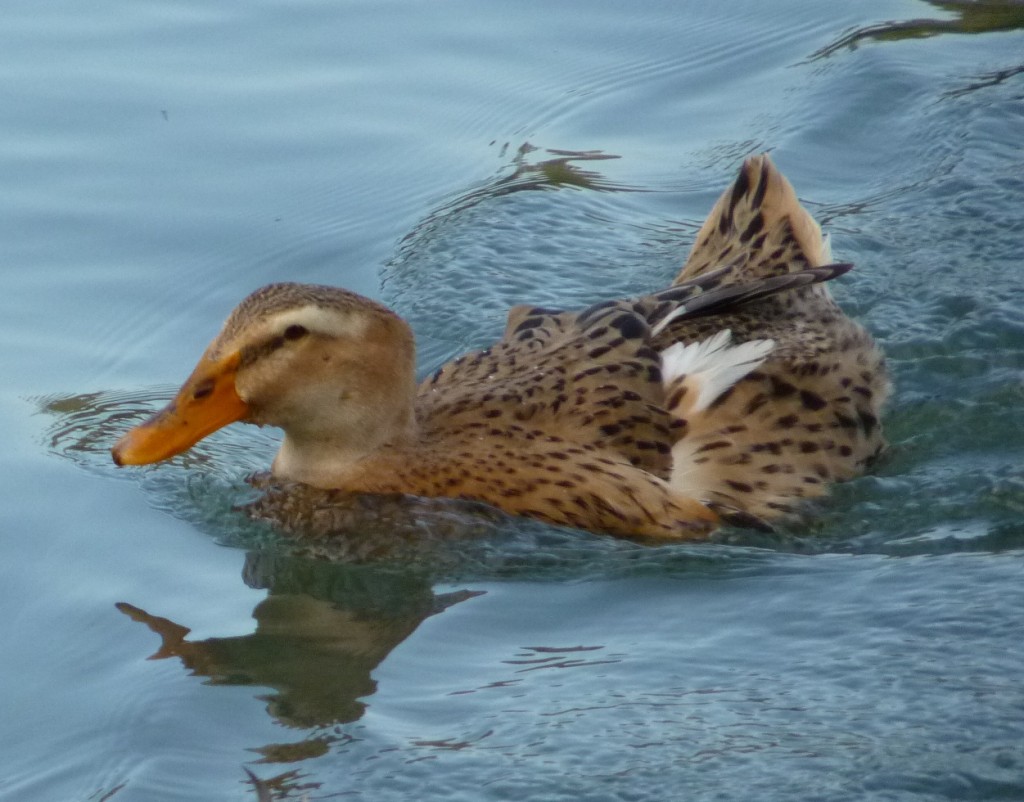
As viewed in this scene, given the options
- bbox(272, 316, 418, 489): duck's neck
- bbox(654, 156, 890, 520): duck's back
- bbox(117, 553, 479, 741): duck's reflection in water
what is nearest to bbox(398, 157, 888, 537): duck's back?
bbox(654, 156, 890, 520): duck's back

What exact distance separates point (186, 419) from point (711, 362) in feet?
6.51

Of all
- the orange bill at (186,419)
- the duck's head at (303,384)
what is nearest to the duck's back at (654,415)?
the duck's head at (303,384)

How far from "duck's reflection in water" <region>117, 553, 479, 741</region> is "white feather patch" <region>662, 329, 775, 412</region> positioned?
130 centimetres

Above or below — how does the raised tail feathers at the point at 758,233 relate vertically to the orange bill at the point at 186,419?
above

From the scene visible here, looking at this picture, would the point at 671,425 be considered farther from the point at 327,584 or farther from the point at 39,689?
the point at 39,689

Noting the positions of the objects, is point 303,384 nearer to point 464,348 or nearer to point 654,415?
point 654,415

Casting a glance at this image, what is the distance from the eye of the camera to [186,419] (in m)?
6.22

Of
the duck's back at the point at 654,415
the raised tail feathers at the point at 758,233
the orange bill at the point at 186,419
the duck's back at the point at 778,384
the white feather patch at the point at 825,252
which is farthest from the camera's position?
the white feather patch at the point at 825,252

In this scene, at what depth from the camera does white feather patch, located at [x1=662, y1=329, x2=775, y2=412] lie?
21.9 feet

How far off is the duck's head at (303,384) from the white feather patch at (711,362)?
3.30 ft

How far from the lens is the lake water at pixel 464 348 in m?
4.89

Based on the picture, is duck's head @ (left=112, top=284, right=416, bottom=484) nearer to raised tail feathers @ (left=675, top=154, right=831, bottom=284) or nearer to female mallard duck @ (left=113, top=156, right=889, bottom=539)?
female mallard duck @ (left=113, top=156, right=889, bottom=539)

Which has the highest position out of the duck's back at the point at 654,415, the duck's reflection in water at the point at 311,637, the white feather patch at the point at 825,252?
the white feather patch at the point at 825,252

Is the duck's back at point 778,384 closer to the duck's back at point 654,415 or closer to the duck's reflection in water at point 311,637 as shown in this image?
the duck's back at point 654,415
